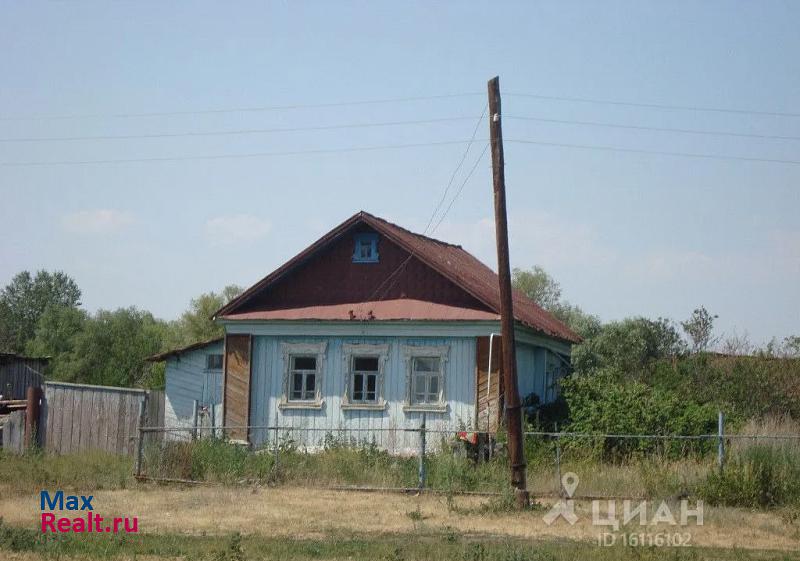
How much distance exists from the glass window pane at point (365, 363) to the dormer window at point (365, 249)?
8.08 feet

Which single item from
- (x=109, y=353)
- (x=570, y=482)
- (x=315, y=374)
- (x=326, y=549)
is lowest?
(x=326, y=549)

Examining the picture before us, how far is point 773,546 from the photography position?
14375 mm

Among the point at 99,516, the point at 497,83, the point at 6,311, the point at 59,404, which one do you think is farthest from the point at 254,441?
the point at 6,311

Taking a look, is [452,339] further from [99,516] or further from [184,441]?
[99,516]

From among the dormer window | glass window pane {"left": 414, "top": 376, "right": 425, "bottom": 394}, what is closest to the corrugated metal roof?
the dormer window

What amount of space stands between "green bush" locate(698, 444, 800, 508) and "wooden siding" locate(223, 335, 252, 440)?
12031mm

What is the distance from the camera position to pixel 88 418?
26.2 m

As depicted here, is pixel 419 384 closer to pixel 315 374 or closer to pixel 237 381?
pixel 315 374

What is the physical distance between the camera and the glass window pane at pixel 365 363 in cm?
2511

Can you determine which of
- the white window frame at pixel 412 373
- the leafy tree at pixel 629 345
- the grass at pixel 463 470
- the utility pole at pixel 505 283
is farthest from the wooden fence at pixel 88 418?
the leafy tree at pixel 629 345

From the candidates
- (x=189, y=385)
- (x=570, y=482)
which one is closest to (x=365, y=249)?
(x=189, y=385)

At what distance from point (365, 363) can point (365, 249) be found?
114 inches

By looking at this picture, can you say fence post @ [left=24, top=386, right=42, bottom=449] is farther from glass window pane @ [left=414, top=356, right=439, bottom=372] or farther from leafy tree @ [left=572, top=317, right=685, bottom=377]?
leafy tree @ [left=572, top=317, right=685, bottom=377]

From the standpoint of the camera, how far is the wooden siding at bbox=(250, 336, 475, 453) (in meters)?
24.2
